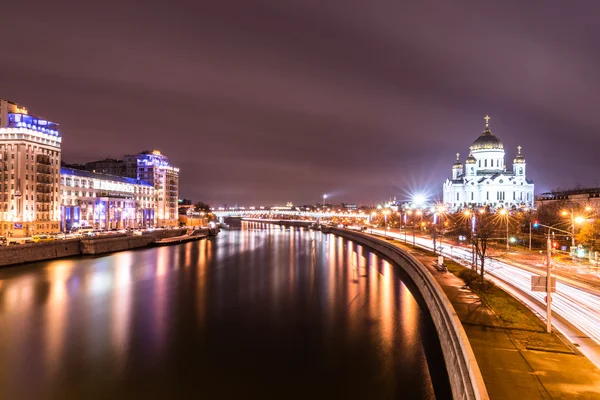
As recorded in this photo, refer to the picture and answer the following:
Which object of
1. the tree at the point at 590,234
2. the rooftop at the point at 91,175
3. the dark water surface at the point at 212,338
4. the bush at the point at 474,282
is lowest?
the dark water surface at the point at 212,338

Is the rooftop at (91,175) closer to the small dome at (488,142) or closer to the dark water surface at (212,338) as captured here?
the dark water surface at (212,338)

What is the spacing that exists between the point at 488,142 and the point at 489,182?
14.3 meters

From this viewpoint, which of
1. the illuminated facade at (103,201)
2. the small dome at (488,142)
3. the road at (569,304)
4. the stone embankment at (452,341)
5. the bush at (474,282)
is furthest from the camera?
the small dome at (488,142)

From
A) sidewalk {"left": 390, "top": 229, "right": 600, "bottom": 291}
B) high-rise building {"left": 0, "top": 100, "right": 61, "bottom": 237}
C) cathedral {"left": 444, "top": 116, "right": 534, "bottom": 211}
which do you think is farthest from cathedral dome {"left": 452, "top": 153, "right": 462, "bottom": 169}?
high-rise building {"left": 0, "top": 100, "right": 61, "bottom": 237}

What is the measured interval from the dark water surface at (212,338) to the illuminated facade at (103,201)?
131ft

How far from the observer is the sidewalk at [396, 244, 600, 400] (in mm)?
11570

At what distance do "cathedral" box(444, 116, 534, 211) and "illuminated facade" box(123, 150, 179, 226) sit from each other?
275ft

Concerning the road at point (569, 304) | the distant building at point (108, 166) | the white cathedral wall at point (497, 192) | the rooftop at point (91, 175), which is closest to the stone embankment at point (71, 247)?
the rooftop at point (91, 175)

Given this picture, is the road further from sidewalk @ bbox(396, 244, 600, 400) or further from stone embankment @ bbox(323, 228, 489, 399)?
stone embankment @ bbox(323, 228, 489, 399)

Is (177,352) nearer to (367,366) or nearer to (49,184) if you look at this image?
(367,366)

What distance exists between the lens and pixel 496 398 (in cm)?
1134

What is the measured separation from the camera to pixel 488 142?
115 meters

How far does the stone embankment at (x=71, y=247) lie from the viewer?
4997cm

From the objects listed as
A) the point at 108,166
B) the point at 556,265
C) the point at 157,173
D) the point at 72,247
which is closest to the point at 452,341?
the point at 556,265
